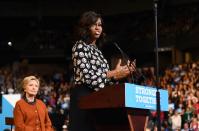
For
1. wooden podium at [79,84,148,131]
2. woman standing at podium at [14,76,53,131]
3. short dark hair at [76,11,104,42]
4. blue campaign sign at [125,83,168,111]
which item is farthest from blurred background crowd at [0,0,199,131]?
wooden podium at [79,84,148,131]

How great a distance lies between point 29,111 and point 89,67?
1271 millimetres

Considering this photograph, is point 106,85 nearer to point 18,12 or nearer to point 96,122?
point 96,122

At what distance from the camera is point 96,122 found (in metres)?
4.29

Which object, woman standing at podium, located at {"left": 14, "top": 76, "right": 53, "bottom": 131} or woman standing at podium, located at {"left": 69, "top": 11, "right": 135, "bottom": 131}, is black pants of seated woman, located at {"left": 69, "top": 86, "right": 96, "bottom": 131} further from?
woman standing at podium, located at {"left": 14, "top": 76, "right": 53, "bottom": 131}

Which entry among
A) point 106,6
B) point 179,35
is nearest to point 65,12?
point 106,6

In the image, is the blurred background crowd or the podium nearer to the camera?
the podium

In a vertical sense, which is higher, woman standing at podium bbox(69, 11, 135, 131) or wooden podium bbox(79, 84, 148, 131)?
woman standing at podium bbox(69, 11, 135, 131)

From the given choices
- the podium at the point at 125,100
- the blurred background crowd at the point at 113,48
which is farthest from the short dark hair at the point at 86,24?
the blurred background crowd at the point at 113,48

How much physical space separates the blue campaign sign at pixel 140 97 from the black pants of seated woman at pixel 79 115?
379 mm

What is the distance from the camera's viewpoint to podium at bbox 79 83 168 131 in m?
4.04

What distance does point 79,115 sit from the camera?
14.0 feet

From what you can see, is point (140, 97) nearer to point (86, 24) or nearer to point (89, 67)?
point (89, 67)

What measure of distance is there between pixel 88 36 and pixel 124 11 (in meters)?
24.0

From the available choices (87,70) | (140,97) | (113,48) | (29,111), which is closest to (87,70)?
(87,70)
